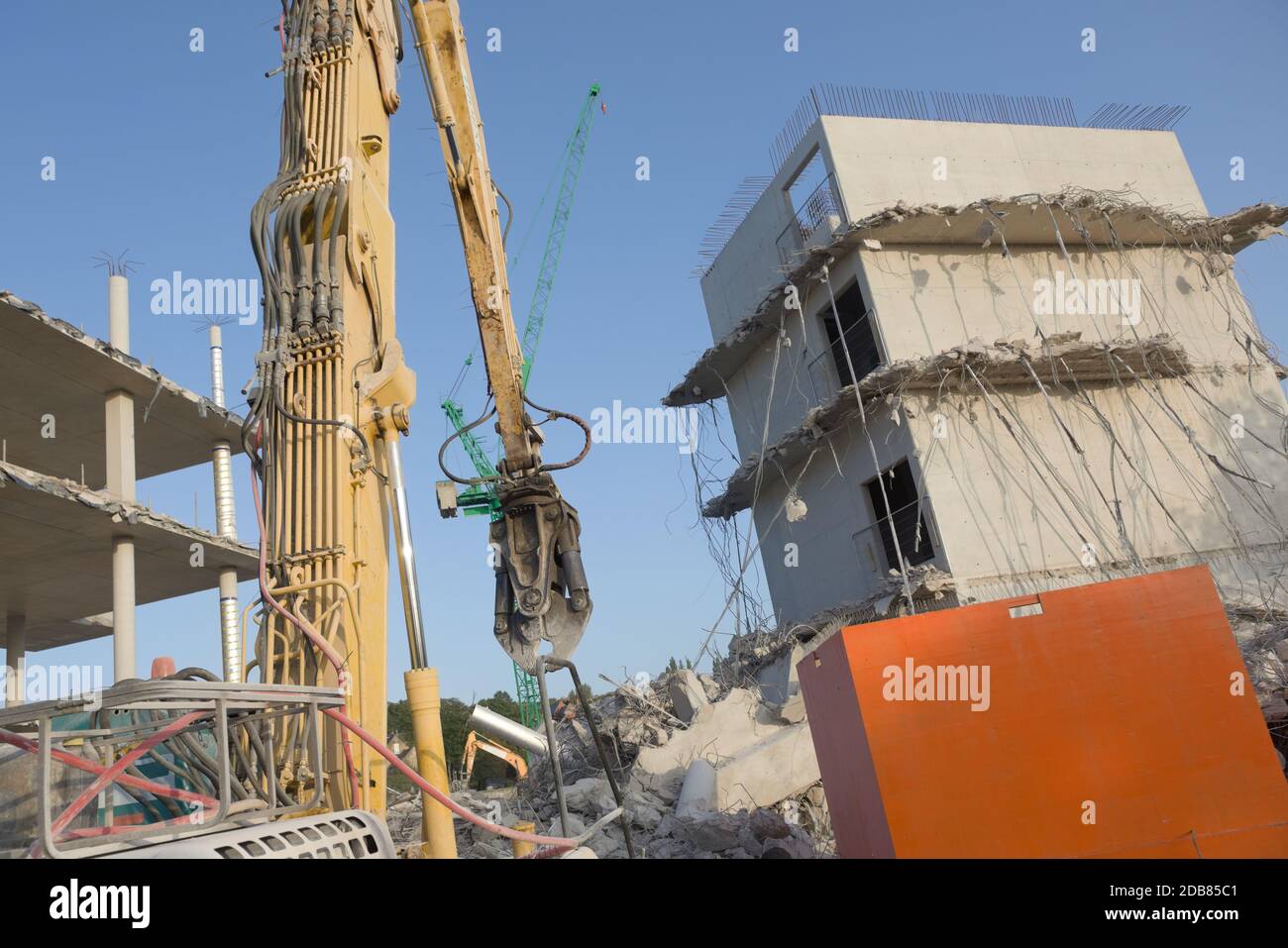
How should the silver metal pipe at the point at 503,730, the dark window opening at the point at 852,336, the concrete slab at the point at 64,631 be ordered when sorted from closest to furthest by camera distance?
the silver metal pipe at the point at 503,730 → the dark window opening at the point at 852,336 → the concrete slab at the point at 64,631

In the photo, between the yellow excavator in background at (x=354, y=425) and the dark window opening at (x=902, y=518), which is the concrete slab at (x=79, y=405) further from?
the dark window opening at (x=902, y=518)

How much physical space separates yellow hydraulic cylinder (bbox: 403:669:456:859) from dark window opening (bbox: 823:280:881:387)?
611 inches

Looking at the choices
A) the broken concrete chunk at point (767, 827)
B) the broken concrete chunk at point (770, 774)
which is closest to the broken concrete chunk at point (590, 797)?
the broken concrete chunk at point (770, 774)

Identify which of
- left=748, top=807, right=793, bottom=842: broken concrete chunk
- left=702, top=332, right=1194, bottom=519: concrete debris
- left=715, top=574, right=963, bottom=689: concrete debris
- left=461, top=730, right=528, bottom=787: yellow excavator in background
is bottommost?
left=748, top=807, right=793, bottom=842: broken concrete chunk

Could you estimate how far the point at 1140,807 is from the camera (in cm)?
604

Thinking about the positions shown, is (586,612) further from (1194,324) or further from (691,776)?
(1194,324)

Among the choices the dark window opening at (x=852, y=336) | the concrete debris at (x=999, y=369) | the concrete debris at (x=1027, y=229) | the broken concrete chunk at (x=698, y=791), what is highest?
the concrete debris at (x=1027, y=229)

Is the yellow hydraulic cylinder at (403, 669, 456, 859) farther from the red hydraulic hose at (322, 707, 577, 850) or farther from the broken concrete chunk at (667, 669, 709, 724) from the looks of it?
the broken concrete chunk at (667, 669, 709, 724)

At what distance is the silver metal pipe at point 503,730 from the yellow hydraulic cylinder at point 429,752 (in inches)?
274

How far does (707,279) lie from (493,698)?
131ft

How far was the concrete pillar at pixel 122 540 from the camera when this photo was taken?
1830 centimetres

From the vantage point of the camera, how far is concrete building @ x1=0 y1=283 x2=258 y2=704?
17406 mm

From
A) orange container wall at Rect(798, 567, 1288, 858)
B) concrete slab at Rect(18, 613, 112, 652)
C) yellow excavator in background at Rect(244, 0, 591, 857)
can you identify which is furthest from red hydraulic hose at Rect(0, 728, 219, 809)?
concrete slab at Rect(18, 613, 112, 652)
